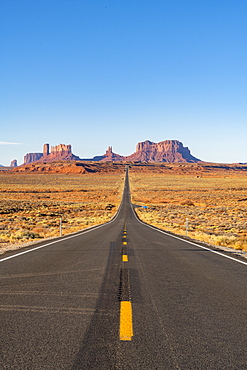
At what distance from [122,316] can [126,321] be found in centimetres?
20

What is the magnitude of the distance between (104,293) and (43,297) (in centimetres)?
106

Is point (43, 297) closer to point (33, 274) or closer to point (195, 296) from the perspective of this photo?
point (33, 274)

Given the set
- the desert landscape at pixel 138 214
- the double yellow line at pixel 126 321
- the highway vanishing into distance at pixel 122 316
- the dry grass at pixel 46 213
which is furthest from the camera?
the dry grass at pixel 46 213

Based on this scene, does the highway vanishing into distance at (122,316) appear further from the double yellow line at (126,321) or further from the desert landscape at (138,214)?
the desert landscape at (138,214)

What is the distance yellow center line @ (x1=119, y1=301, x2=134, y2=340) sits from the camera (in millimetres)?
3780

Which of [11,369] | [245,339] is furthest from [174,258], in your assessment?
[11,369]

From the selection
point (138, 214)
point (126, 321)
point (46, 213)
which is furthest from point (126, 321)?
point (138, 214)

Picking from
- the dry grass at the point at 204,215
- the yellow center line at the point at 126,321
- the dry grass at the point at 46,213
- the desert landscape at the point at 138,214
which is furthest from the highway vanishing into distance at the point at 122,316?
the dry grass at the point at 204,215

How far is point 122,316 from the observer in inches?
175

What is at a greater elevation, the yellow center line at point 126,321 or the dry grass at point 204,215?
the yellow center line at point 126,321

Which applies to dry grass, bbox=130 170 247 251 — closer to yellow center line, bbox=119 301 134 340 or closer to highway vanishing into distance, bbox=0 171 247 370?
highway vanishing into distance, bbox=0 171 247 370

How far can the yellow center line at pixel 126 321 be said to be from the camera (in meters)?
3.78

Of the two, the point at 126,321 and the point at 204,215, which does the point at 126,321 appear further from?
the point at 204,215

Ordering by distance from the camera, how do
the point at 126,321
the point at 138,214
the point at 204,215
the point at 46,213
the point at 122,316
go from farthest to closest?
the point at 138,214, the point at 46,213, the point at 204,215, the point at 122,316, the point at 126,321
